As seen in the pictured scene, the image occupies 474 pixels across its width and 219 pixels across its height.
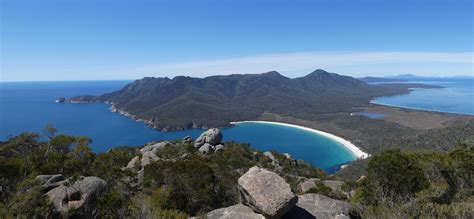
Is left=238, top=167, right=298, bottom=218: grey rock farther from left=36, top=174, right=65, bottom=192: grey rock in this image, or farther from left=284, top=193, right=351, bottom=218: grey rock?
left=36, top=174, right=65, bottom=192: grey rock

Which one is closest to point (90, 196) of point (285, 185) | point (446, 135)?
point (285, 185)

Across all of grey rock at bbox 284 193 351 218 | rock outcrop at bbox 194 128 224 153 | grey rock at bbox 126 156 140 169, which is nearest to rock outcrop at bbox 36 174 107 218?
grey rock at bbox 284 193 351 218

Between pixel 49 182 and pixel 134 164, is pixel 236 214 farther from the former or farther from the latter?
pixel 134 164

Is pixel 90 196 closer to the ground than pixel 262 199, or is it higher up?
closer to the ground

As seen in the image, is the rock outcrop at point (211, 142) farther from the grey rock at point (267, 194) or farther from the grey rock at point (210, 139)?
the grey rock at point (267, 194)

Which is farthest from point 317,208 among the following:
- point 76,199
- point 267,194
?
point 76,199

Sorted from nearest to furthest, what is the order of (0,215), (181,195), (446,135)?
(0,215) → (181,195) → (446,135)

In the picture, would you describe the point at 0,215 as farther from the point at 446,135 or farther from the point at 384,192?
the point at 446,135
